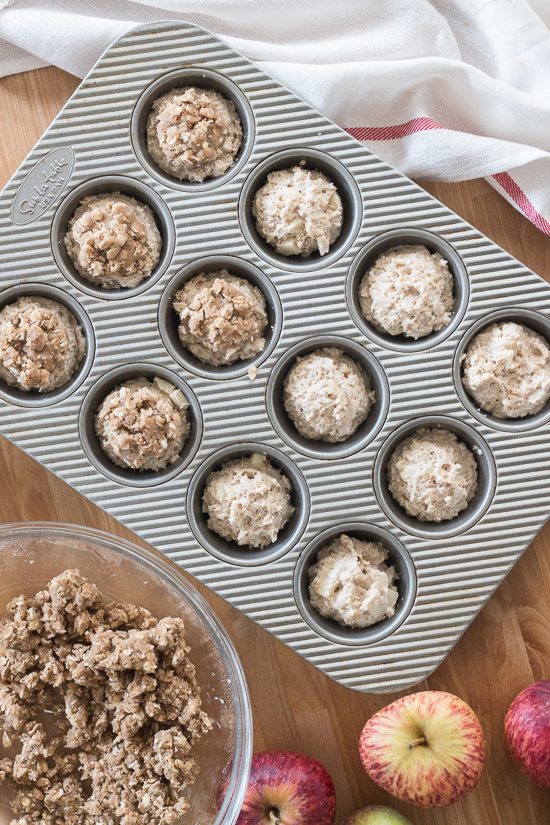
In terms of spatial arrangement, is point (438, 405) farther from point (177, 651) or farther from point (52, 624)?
point (52, 624)

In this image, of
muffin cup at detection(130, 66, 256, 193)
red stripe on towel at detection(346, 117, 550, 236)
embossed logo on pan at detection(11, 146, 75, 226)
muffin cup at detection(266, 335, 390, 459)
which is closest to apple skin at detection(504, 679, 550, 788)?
muffin cup at detection(266, 335, 390, 459)

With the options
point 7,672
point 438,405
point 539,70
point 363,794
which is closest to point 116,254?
point 438,405

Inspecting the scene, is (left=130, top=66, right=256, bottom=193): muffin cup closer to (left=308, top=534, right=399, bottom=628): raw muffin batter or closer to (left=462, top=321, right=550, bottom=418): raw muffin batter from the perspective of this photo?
(left=462, top=321, right=550, bottom=418): raw muffin batter

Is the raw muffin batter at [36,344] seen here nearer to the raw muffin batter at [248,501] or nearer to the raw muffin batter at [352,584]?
the raw muffin batter at [248,501]

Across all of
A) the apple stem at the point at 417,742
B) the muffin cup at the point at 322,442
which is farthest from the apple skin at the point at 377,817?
the muffin cup at the point at 322,442

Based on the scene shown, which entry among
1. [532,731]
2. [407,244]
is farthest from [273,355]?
[532,731]
